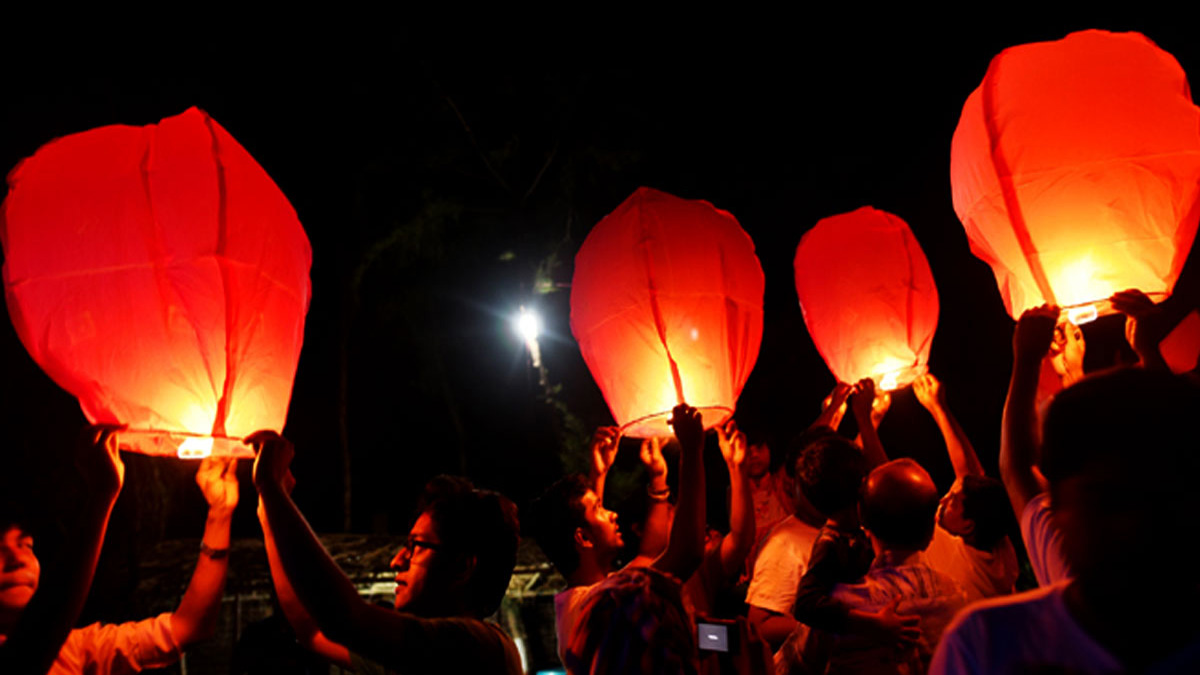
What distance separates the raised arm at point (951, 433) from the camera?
11.5 feet

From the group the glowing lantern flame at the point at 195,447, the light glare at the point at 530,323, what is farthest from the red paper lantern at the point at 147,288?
the light glare at the point at 530,323

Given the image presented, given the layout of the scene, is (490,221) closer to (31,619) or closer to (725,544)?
(725,544)

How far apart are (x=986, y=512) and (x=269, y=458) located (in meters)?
3.01

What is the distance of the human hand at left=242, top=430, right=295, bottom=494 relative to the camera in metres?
1.99

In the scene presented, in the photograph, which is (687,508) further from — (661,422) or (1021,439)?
(1021,439)

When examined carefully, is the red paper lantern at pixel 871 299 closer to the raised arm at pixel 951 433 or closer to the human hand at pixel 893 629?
the raised arm at pixel 951 433

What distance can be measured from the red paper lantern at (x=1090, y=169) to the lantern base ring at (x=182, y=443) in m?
2.87

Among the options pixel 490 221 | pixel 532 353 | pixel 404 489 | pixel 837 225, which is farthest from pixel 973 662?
pixel 404 489

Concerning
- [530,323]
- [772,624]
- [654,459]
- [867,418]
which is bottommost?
[772,624]

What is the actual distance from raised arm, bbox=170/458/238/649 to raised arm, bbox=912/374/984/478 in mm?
3207

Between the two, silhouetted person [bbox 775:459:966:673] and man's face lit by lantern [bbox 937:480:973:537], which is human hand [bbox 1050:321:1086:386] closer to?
silhouetted person [bbox 775:459:966:673]

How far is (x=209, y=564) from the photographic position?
2652 mm

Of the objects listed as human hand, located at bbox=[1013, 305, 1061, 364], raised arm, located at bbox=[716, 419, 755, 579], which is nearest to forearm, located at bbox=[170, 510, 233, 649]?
raised arm, located at bbox=[716, 419, 755, 579]

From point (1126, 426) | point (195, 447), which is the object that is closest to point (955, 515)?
point (1126, 426)
